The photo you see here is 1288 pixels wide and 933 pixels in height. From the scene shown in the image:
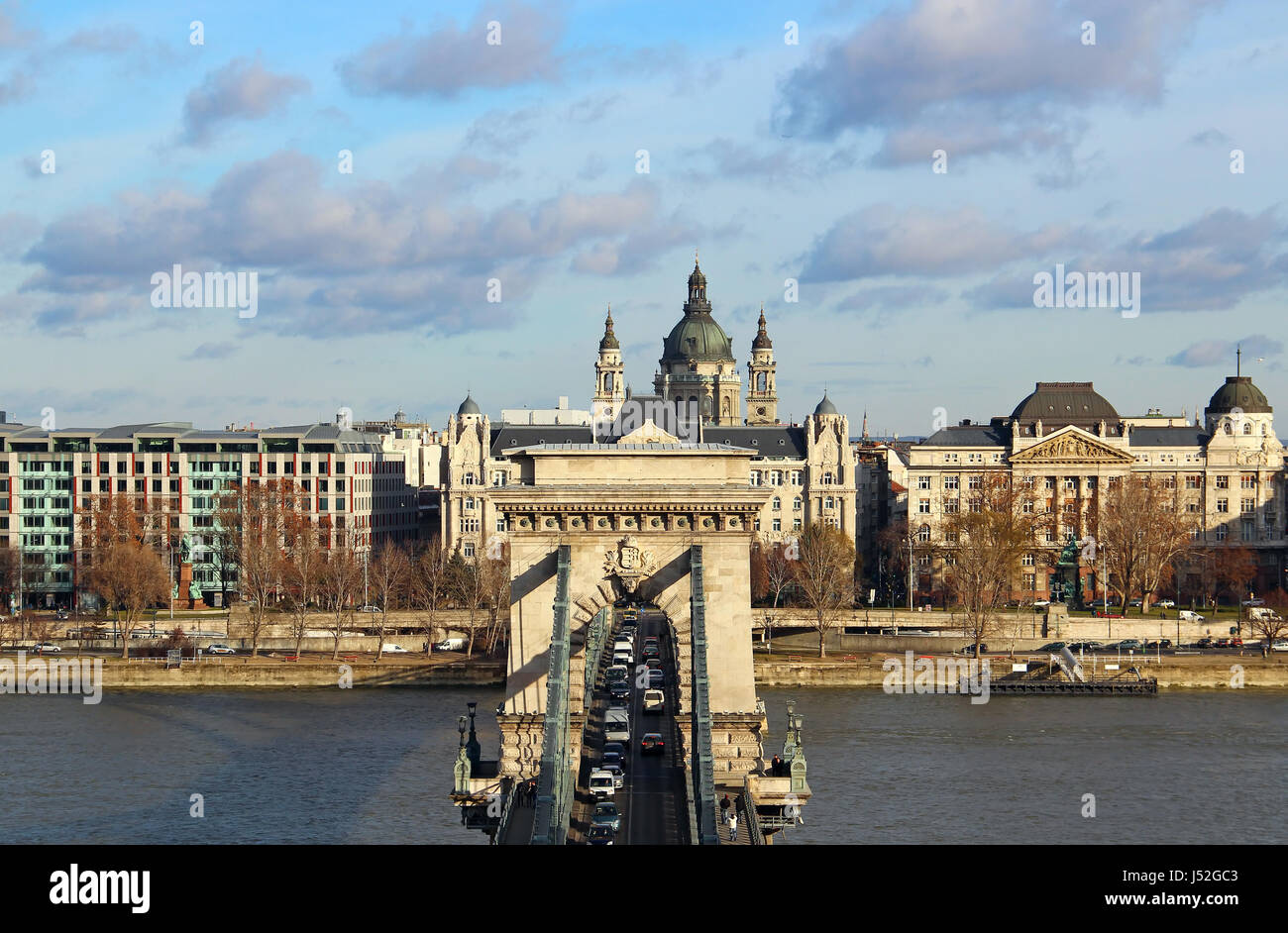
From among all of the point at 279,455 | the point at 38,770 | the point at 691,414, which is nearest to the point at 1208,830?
the point at 38,770

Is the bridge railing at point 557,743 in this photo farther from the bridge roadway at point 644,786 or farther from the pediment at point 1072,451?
the pediment at point 1072,451

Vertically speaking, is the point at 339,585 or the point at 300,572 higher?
the point at 300,572

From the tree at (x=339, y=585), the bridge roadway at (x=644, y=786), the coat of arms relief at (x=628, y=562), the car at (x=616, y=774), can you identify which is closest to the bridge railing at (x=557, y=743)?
the coat of arms relief at (x=628, y=562)

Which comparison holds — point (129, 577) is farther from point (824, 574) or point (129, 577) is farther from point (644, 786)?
point (644, 786)

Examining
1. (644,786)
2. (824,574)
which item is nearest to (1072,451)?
(824,574)
